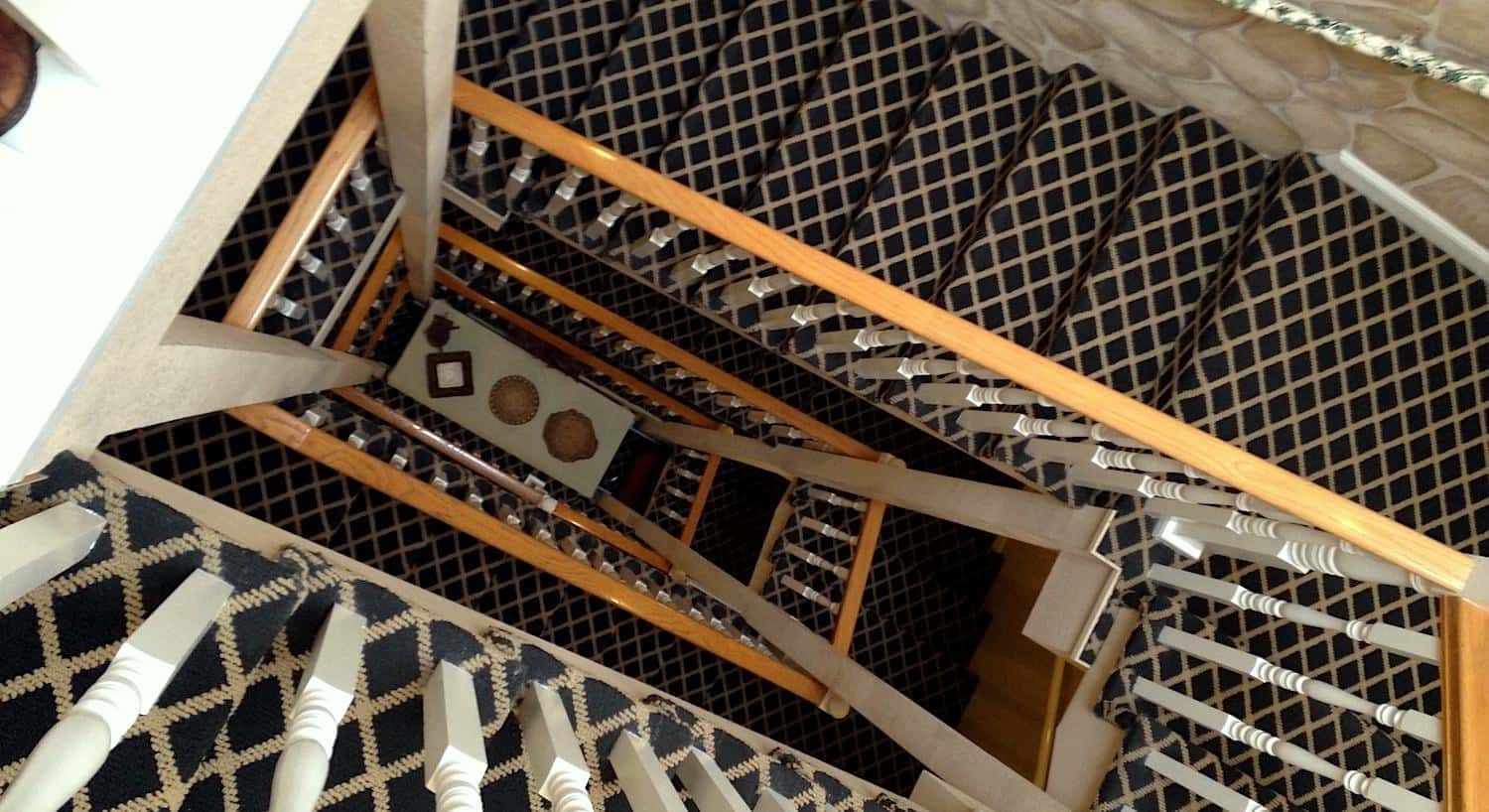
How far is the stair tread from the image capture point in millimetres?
2406

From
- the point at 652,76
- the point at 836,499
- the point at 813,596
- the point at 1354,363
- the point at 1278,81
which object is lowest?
the point at 813,596

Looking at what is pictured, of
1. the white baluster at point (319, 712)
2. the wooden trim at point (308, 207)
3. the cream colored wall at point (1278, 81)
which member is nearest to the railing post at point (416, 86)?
the wooden trim at point (308, 207)

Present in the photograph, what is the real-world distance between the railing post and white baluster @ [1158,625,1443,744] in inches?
79.4

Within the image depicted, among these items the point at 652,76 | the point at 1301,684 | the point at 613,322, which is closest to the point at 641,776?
the point at 1301,684

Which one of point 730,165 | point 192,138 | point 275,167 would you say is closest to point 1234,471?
point 192,138

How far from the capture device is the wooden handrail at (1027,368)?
4.70 ft

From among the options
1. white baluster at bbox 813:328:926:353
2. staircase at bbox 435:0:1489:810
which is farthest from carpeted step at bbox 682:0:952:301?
white baluster at bbox 813:328:926:353

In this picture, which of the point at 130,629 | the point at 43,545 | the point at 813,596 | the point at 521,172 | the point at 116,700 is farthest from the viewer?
the point at 813,596

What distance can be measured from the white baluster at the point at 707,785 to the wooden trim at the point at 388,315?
9.74 feet

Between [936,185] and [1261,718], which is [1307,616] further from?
[936,185]

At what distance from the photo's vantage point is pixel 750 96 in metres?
2.73

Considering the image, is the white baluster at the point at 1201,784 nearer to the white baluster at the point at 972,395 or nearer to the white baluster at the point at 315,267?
the white baluster at the point at 972,395

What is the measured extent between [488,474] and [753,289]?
1988 mm

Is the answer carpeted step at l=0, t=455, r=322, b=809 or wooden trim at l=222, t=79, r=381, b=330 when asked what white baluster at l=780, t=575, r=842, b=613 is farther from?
carpeted step at l=0, t=455, r=322, b=809
